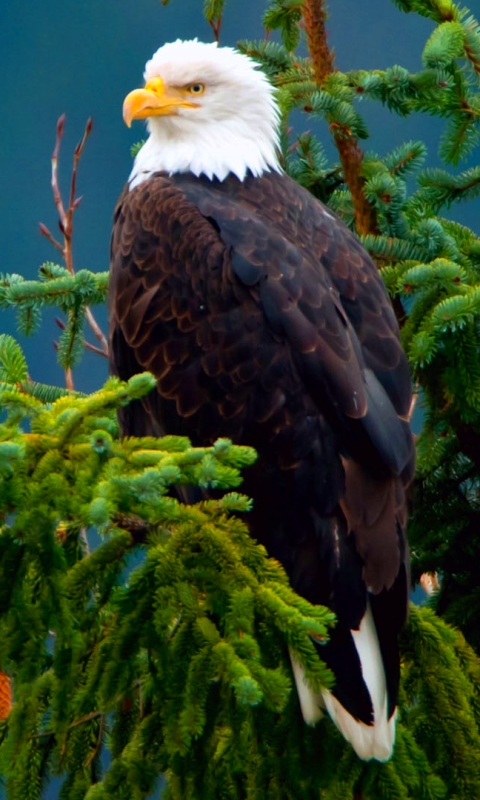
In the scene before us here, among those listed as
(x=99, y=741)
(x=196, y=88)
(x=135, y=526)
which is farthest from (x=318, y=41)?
(x=99, y=741)

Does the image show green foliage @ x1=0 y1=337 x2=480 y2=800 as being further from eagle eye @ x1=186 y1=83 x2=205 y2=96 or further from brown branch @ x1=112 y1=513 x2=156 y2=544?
eagle eye @ x1=186 y1=83 x2=205 y2=96

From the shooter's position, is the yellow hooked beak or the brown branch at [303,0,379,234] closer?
the yellow hooked beak

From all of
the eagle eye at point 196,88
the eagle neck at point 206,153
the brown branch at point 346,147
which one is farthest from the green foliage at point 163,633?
the brown branch at point 346,147

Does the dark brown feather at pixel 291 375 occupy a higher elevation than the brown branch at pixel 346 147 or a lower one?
lower

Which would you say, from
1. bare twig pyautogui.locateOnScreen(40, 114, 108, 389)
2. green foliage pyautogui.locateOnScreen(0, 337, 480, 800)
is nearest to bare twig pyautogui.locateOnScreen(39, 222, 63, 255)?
bare twig pyautogui.locateOnScreen(40, 114, 108, 389)

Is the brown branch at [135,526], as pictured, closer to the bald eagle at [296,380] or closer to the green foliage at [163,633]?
the green foliage at [163,633]

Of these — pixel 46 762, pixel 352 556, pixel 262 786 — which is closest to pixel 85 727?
pixel 46 762

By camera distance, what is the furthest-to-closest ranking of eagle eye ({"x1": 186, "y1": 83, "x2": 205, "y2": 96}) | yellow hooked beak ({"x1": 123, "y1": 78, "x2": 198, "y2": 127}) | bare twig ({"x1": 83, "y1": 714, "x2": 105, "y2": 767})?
eagle eye ({"x1": 186, "y1": 83, "x2": 205, "y2": 96}) → yellow hooked beak ({"x1": 123, "y1": 78, "x2": 198, "y2": 127}) → bare twig ({"x1": 83, "y1": 714, "x2": 105, "y2": 767})

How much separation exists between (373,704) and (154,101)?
2038 mm

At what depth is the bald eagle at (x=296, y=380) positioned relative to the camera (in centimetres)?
296

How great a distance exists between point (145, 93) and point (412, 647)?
6.44 feet

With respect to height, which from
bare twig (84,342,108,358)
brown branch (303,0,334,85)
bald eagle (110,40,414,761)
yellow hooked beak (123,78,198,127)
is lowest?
bald eagle (110,40,414,761)

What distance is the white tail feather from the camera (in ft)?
8.90

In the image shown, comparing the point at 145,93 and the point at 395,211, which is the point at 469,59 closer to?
the point at 395,211
